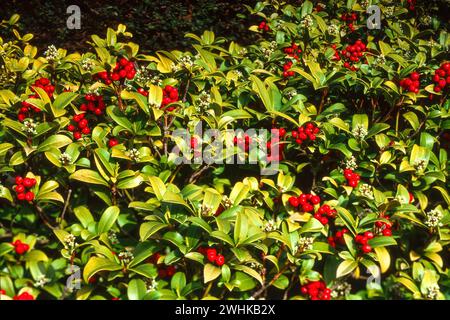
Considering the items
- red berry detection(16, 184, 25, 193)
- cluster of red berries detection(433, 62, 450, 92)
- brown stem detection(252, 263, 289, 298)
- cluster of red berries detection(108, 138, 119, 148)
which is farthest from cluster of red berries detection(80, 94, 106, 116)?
cluster of red berries detection(433, 62, 450, 92)

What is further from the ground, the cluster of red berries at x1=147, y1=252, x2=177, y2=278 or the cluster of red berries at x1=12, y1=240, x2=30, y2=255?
the cluster of red berries at x1=12, y1=240, x2=30, y2=255

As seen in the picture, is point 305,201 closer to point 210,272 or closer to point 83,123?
point 210,272

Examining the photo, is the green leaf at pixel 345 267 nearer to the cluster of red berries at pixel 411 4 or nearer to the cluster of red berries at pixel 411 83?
the cluster of red berries at pixel 411 83

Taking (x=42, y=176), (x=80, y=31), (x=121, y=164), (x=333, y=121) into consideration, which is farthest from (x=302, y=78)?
(x=80, y=31)

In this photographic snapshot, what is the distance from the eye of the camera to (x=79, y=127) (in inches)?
88.8

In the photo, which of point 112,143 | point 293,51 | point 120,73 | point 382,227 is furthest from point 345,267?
point 293,51

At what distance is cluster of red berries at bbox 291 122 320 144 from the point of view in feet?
7.33

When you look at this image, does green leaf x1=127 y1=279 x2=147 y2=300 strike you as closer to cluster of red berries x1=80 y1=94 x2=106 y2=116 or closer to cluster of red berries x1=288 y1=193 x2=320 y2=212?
cluster of red berries x1=288 y1=193 x2=320 y2=212

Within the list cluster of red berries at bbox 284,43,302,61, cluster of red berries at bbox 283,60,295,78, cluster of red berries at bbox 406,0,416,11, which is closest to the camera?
cluster of red berries at bbox 283,60,295,78

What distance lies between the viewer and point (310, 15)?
132 inches

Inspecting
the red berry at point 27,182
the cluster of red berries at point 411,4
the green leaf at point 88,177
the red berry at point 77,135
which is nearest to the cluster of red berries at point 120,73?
the red berry at point 77,135

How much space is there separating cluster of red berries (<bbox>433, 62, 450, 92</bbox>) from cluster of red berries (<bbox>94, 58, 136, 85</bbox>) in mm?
1710

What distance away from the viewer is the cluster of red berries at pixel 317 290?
188 cm

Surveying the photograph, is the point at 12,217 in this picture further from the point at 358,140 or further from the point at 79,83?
the point at 358,140
